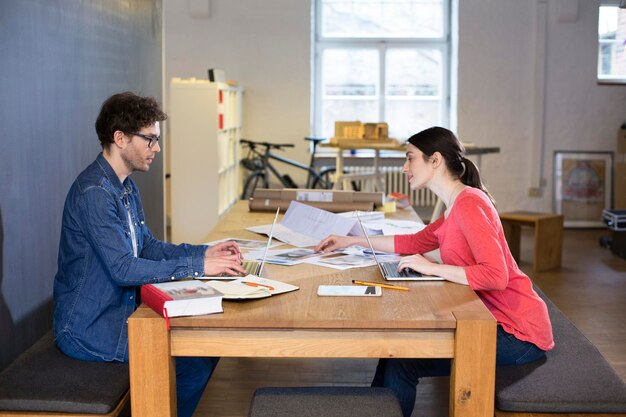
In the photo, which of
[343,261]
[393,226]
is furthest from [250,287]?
[393,226]

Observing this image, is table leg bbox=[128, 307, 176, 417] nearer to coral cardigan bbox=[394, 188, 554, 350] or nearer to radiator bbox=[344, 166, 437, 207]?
coral cardigan bbox=[394, 188, 554, 350]

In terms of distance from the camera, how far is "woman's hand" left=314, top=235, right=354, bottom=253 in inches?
136

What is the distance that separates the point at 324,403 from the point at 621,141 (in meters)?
7.85

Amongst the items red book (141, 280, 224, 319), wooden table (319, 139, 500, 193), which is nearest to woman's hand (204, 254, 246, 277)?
red book (141, 280, 224, 319)

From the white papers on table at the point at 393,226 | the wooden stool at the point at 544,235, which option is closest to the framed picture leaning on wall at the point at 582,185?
the wooden stool at the point at 544,235

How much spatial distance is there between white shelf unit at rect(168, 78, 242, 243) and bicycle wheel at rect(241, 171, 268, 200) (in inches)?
46.9

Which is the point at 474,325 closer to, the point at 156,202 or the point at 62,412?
the point at 62,412

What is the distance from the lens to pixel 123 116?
2986 millimetres

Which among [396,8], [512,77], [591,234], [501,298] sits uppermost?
[396,8]

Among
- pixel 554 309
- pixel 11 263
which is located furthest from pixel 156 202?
pixel 554 309

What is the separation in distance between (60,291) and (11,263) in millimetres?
411

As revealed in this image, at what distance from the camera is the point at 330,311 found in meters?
2.47

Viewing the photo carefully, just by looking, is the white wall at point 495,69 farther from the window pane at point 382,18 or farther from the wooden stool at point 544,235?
the wooden stool at point 544,235

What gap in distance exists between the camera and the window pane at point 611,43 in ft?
31.6
